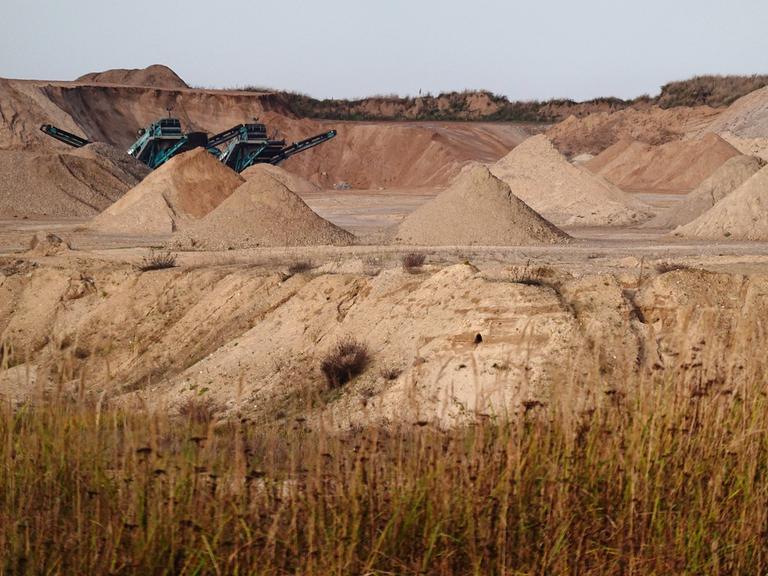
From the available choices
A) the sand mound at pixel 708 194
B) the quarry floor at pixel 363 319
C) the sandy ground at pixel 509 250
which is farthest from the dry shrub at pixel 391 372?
the sand mound at pixel 708 194

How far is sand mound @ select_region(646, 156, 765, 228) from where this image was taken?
98.9 ft

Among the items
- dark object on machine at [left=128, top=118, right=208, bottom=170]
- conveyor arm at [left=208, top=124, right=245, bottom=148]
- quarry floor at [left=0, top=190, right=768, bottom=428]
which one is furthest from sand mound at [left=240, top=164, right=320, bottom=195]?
quarry floor at [left=0, top=190, right=768, bottom=428]

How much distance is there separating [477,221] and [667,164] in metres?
28.6

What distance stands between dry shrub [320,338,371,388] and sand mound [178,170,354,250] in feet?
33.3

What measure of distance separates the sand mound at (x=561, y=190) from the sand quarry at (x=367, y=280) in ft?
0.27

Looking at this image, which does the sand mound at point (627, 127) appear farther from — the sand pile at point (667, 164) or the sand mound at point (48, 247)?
the sand mound at point (48, 247)

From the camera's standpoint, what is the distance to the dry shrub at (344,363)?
12.9m

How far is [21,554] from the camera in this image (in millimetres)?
5051

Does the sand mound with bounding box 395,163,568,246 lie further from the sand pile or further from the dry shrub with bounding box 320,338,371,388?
the sand pile

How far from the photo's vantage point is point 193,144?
4791 centimetres

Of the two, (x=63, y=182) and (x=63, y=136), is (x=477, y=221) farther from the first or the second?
(x=63, y=136)

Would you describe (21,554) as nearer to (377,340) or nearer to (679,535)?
(679,535)

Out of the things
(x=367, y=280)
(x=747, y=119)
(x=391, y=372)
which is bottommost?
(x=391, y=372)

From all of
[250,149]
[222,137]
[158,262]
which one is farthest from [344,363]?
[250,149]
